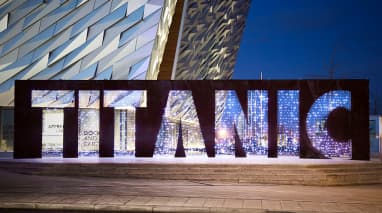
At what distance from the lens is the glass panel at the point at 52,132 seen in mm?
22000

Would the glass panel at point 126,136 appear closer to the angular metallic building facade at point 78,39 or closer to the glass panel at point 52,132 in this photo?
the glass panel at point 52,132

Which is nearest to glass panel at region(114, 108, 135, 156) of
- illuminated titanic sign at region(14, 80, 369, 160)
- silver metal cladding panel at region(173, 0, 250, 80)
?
illuminated titanic sign at region(14, 80, 369, 160)

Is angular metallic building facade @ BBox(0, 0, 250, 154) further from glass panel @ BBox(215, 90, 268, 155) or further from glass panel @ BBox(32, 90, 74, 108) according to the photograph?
glass panel @ BBox(215, 90, 268, 155)

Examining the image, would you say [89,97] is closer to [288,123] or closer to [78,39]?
[78,39]

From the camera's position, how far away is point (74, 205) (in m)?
12.2

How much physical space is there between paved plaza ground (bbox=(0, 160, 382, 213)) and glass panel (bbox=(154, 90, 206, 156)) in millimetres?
3492

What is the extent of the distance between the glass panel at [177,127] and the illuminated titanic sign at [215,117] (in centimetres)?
4

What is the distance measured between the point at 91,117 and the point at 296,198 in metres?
10.1

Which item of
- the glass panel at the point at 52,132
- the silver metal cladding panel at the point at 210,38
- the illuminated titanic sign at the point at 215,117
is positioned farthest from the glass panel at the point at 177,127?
the silver metal cladding panel at the point at 210,38

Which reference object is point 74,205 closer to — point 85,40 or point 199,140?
point 199,140

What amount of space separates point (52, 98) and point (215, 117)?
241 inches

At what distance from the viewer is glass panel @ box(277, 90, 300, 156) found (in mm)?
21250

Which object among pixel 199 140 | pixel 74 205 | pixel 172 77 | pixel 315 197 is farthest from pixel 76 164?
pixel 172 77

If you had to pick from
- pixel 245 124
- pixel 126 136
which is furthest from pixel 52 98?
pixel 245 124
